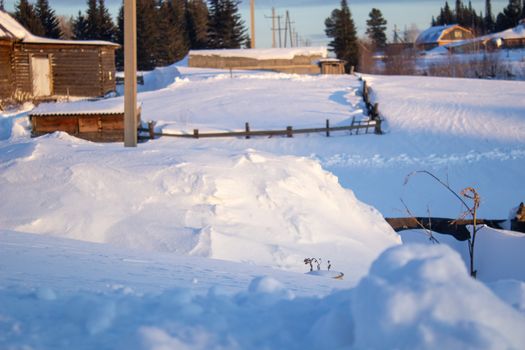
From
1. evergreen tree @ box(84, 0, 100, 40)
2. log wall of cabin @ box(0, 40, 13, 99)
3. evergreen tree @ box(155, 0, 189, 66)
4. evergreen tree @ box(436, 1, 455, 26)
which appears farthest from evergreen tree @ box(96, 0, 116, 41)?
evergreen tree @ box(436, 1, 455, 26)

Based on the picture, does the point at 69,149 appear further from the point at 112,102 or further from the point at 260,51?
the point at 260,51

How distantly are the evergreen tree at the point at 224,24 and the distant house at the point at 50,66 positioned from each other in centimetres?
2991

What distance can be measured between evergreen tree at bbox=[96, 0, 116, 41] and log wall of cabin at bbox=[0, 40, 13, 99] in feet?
95.0

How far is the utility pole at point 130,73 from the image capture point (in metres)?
12.8

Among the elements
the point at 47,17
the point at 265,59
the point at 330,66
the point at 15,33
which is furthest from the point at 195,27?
the point at 15,33

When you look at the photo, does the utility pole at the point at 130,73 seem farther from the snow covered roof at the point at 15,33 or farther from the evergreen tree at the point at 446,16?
the evergreen tree at the point at 446,16

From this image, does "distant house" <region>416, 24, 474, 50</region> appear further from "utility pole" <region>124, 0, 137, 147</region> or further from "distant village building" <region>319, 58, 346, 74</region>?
"utility pole" <region>124, 0, 137, 147</region>

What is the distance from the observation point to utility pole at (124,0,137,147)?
42.0ft

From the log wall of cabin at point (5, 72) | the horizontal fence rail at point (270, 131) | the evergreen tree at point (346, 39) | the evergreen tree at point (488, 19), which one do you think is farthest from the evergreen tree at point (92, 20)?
the evergreen tree at point (488, 19)

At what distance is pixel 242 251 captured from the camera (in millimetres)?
7234

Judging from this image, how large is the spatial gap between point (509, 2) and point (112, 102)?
95.6 metres

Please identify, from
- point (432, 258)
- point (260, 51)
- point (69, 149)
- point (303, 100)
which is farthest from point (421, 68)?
point (432, 258)

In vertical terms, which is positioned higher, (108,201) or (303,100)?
(303,100)

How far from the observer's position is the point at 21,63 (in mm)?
31766
